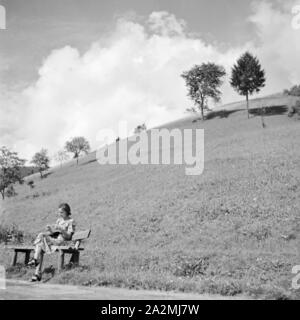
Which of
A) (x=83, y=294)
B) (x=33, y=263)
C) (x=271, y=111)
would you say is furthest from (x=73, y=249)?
(x=271, y=111)

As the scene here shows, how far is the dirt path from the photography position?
881cm

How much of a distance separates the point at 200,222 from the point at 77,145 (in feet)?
353

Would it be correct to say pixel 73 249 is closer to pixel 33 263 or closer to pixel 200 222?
pixel 33 263

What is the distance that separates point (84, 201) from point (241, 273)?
1284 inches

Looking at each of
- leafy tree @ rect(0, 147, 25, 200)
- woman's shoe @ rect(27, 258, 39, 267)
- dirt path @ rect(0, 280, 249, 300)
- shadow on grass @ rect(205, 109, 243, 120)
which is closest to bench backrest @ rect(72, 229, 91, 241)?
woman's shoe @ rect(27, 258, 39, 267)

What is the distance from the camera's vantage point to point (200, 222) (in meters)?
25.7

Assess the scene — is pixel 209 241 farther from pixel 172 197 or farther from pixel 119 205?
pixel 119 205

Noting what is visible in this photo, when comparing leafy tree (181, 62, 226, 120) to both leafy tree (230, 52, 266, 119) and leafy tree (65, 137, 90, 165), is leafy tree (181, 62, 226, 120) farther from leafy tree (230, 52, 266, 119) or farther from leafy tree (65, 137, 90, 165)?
leafy tree (65, 137, 90, 165)

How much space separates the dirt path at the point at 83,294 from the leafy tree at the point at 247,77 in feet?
303

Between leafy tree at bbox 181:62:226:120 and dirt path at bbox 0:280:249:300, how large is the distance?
96479mm

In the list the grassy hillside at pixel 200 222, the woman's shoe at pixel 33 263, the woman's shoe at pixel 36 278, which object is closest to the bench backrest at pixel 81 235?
the grassy hillside at pixel 200 222

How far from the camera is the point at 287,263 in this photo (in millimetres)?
12648

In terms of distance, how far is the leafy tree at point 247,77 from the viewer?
97938 millimetres
